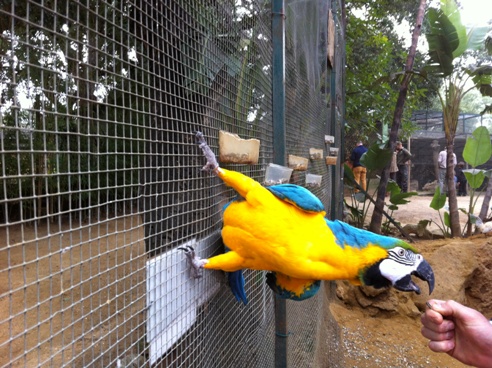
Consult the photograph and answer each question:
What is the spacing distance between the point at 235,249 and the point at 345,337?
2.65m

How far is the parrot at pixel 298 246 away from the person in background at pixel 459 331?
0.13 metres

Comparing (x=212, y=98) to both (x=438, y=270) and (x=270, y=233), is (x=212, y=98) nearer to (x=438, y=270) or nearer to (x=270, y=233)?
(x=270, y=233)

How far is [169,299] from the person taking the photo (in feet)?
2.76

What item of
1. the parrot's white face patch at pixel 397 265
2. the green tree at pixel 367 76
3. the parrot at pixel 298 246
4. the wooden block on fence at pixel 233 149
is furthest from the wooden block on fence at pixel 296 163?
the green tree at pixel 367 76

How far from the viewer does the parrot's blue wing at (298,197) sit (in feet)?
3.19

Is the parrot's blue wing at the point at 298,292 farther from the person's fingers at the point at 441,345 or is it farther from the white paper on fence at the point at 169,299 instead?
the person's fingers at the point at 441,345

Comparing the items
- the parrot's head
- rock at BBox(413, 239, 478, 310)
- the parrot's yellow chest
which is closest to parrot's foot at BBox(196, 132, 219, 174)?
the parrot's yellow chest

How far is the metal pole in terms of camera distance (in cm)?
149

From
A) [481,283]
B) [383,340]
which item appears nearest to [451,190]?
[481,283]

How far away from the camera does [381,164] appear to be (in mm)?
4719

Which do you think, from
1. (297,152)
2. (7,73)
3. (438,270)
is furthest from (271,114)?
(438,270)

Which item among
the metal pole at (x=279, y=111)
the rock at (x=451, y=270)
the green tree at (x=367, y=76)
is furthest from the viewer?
the green tree at (x=367, y=76)

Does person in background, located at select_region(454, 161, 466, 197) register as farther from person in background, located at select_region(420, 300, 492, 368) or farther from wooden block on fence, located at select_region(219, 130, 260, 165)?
wooden block on fence, located at select_region(219, 130, 260, 165)

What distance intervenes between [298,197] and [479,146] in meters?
5.09
